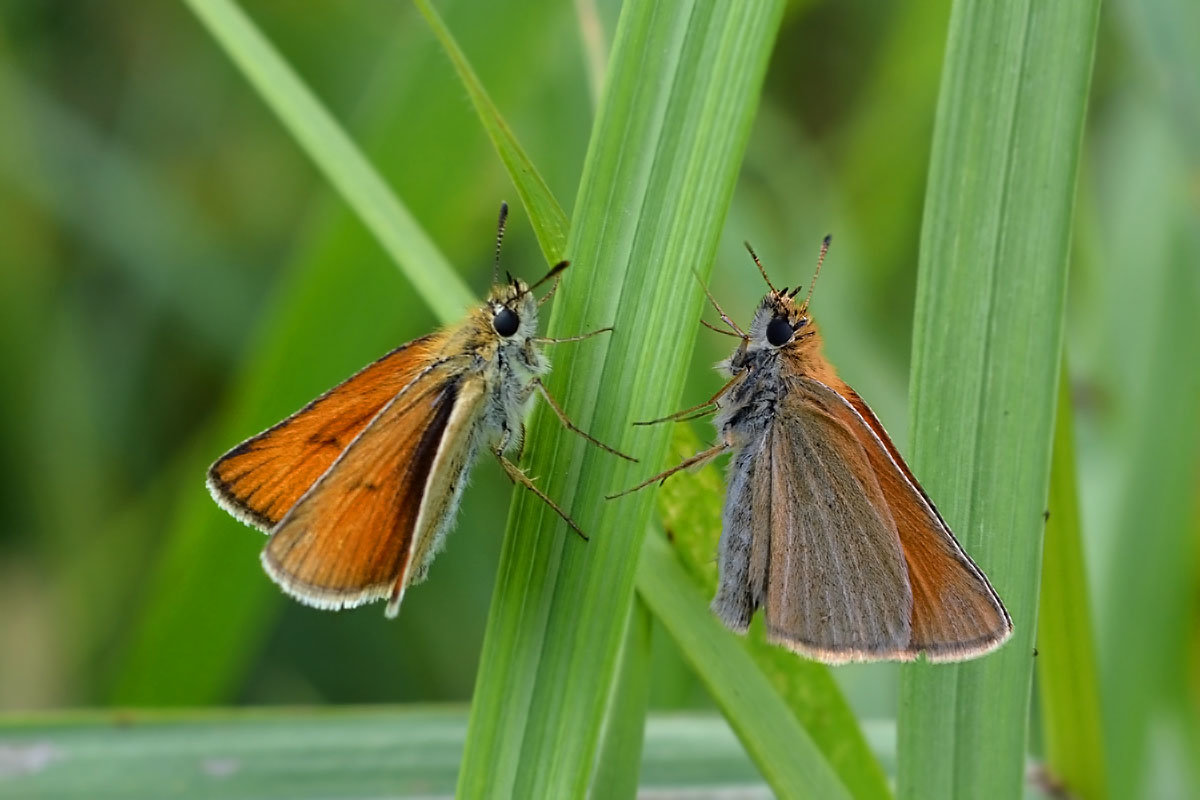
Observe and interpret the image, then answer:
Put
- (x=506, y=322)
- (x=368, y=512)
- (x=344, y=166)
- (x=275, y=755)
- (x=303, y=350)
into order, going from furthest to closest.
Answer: (x=303, y=350), (x=275, y=755), (x=344, y=166), (x=506, y=322), (x=368, y=512)

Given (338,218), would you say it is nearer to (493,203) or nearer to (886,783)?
(493,203)

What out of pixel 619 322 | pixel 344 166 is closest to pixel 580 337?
pixel 619 322

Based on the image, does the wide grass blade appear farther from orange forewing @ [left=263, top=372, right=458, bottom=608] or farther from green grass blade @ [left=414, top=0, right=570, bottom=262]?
orange forewing @ [left=263, top=372, right=458, bottom=608]

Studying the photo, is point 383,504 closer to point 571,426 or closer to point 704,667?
point 571,426

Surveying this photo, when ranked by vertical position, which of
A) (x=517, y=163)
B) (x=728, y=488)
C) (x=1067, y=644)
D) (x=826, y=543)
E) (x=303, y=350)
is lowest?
(x=1067, y=644)

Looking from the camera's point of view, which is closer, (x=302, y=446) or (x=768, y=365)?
(x=302, y=446)

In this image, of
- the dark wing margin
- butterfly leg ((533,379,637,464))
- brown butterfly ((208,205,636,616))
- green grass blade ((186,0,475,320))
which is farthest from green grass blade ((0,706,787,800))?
green grass blade ((186,0,475,320))

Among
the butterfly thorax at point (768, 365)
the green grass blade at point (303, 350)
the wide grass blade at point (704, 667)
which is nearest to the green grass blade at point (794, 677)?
the wide grass blade at point (704, 667)
